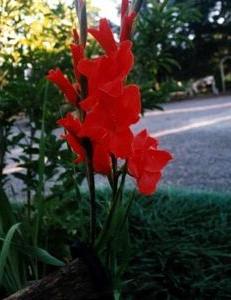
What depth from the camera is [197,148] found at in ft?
23.6

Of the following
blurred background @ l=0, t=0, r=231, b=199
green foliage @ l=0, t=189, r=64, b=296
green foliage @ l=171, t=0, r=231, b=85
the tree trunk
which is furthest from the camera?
green foliage @ l=171, t=0, r=231, b=85

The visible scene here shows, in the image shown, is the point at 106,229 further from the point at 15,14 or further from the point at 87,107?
the point at 15,14

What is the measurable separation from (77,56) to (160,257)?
45.5 inches

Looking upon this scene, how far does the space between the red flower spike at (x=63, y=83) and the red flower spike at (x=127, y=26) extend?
127 mm

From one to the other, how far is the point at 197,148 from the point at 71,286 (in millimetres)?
6235

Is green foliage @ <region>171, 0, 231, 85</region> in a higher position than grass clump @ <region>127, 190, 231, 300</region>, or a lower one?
higher

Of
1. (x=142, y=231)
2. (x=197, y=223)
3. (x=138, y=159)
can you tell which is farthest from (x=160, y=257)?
(x=138, y=159)

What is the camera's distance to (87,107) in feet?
3.09

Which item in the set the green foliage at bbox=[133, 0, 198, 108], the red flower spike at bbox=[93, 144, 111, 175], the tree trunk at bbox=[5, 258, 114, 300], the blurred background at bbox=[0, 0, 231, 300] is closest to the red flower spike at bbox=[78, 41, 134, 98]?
the red flower spike at bbox=[93, 144, 111, 175]

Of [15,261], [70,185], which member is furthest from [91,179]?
[70,185]

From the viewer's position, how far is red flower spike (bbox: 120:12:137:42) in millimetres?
982

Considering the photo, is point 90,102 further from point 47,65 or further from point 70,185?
point 47,65

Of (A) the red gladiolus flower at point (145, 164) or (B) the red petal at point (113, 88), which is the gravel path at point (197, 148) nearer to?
(A) the red gladiolus flower at point (145, 164)

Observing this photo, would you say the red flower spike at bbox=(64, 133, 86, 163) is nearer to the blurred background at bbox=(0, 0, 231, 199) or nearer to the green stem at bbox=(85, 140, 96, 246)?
the green stem at bbox=(85, 140, 96, 246)
